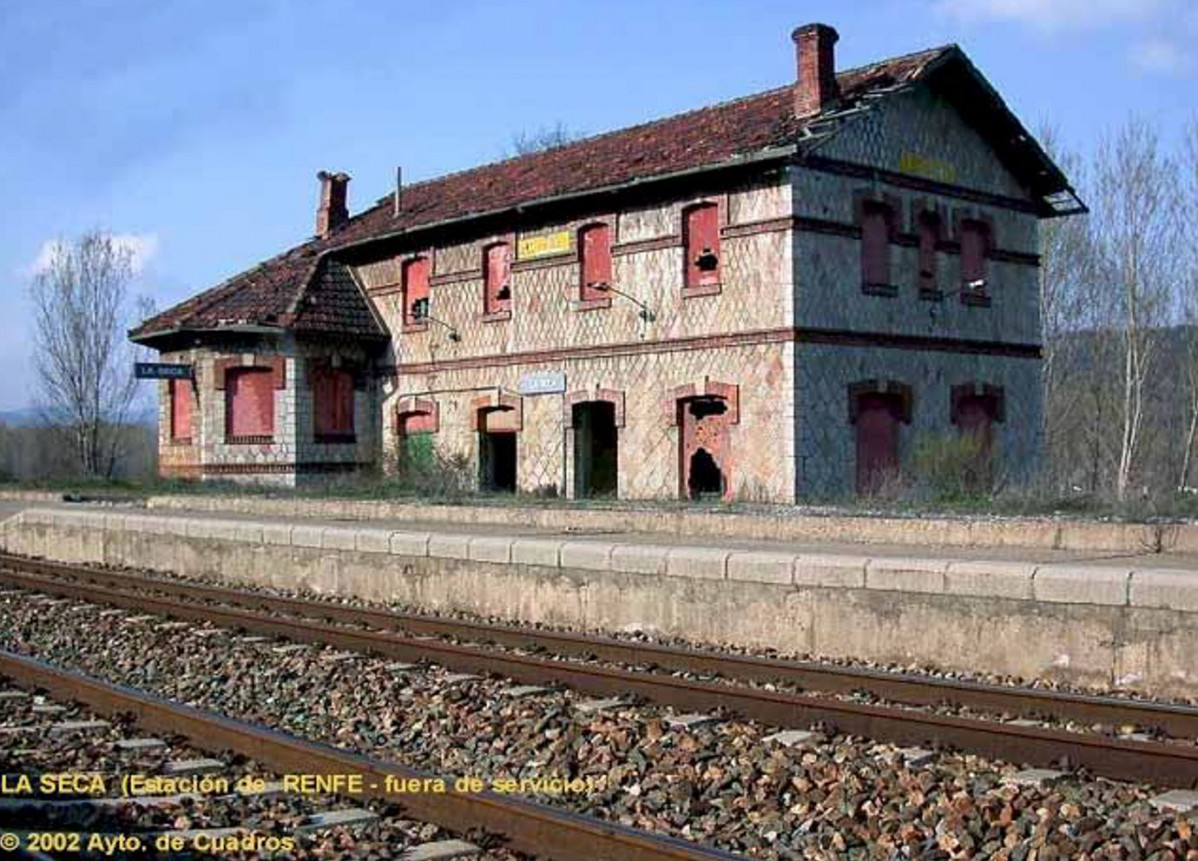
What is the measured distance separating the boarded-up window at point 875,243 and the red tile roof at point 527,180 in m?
1.95

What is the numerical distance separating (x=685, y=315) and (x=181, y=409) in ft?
45.5

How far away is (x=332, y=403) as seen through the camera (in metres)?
30.3

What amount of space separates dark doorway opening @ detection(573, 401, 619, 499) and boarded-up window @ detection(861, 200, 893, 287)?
17.8 feet

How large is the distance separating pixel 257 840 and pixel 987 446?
21648 millimetres

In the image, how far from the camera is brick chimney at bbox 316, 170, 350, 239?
34.6 meters

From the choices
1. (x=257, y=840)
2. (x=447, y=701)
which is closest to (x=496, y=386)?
(x=447, y=701)

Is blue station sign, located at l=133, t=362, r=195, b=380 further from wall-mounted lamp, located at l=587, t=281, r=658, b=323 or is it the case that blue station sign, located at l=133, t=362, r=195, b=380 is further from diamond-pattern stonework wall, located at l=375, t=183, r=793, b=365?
wall-mounted lamp, located at l=587, t=281, r=658, b=323

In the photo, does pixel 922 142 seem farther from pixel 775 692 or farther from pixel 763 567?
pixel 775 692

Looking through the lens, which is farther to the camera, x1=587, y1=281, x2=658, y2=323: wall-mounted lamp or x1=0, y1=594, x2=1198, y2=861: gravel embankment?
x1=587, y1=281, x2=658, y2=323: wall-mounted lamp

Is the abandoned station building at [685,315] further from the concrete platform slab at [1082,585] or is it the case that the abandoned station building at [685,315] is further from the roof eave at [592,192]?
the concrete platform slab at [1082,585]

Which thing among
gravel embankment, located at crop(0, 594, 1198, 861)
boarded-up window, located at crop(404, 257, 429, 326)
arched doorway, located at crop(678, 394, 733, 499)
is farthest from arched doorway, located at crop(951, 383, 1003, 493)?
gravel embankment, located at crop(0, 594, 1198, 861)

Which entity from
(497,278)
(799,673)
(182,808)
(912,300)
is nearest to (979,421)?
(912,300)

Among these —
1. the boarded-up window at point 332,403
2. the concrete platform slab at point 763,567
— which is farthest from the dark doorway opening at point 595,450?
the concrete platform slab at point 763,567

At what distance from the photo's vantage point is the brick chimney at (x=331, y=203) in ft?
113
